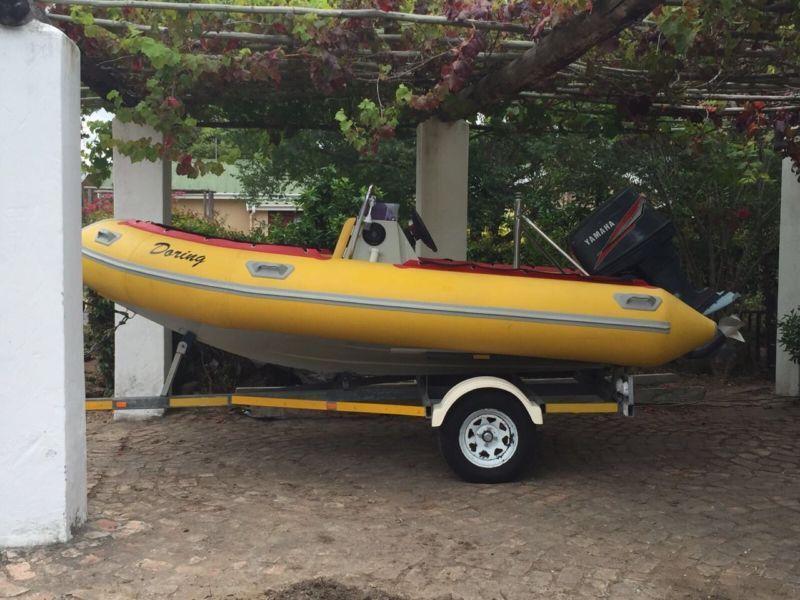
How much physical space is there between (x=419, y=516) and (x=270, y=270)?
1879 mm

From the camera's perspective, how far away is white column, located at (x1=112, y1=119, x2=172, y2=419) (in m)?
8.10

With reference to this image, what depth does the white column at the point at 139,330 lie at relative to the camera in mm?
8102

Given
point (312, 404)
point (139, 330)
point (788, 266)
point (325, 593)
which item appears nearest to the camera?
point (325, 593)

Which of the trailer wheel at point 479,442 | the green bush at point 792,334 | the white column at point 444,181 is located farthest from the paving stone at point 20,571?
the green bush at point 792,334

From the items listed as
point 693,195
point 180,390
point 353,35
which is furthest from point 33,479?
point 693,195

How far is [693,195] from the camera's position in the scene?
11.0 meters

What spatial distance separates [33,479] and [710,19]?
15.1 ft

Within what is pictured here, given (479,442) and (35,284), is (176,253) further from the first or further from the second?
(479,442)

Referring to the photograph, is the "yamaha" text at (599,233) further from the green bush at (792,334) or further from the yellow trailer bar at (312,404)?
the green bush at (792,334)

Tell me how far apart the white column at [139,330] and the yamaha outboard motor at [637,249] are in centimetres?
401

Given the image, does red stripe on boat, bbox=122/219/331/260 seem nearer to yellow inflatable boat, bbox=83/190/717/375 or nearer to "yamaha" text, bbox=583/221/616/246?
yellow inflatable boat, bbox=83/190/717/375

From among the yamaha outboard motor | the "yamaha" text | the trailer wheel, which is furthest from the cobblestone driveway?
the "yamaha" text

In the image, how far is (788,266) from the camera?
366 inches

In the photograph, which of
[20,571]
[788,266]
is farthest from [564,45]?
[788,266]
